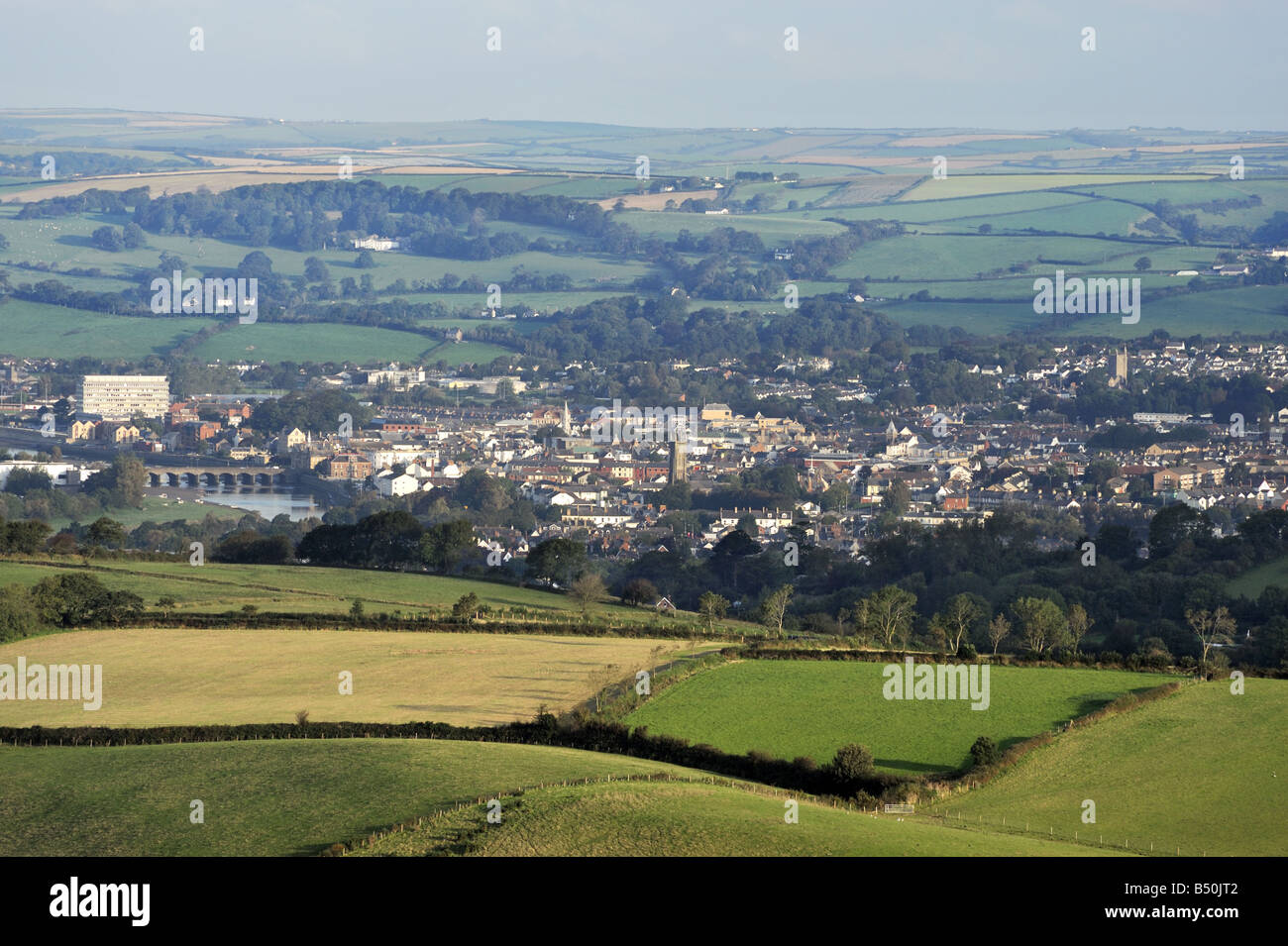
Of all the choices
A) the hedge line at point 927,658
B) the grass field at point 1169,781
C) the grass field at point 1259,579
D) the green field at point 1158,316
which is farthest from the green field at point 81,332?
the grass field at point 1169,781

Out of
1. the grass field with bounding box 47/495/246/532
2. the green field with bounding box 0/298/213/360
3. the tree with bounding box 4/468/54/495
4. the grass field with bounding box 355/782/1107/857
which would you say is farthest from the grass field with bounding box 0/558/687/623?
the green field with bounding box 0/298/213/360

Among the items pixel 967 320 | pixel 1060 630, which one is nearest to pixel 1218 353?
pixel 967 320

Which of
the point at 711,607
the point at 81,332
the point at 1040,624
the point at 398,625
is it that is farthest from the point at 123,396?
the point at 1040,624

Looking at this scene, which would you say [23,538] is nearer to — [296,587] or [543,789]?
[296,587]

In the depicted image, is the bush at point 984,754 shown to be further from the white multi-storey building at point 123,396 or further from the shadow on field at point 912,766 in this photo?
the white multi-storey building at point 123,396

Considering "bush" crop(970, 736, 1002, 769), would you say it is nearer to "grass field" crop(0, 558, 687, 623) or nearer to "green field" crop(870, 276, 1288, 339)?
"grass field" crop(0, 558, 687, 623)
